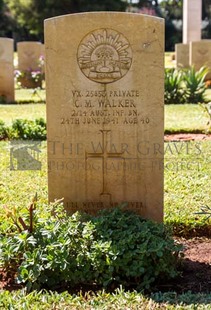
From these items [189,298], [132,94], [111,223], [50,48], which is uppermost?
[50,48]

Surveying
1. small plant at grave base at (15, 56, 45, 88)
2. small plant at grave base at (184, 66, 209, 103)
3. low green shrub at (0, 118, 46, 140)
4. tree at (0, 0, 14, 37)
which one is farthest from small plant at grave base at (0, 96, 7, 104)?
tree at (0, 0, 14, 37)

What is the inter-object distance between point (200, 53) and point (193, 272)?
16.5 metres

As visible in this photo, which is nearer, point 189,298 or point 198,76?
point 189,298

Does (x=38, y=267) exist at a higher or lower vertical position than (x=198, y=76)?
lower

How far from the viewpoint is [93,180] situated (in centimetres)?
418

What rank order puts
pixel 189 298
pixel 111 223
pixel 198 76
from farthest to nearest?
pixel 198 76, pixel 111 223, pixel 189 298

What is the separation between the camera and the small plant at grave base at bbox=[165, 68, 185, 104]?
44.2 feet

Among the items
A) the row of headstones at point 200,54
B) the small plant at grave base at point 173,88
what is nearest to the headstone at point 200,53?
the row of headstones at point 200,54

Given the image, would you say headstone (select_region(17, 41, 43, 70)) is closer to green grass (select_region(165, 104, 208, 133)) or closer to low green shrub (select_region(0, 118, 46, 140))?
green grass (select_region(165, 104, 208, 133))

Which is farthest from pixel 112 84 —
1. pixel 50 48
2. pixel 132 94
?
pixel 50 48

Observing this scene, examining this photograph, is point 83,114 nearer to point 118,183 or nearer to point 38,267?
point 118,183

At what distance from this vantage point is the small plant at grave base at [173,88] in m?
13.5

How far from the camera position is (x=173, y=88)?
13.7m

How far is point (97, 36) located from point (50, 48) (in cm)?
33
